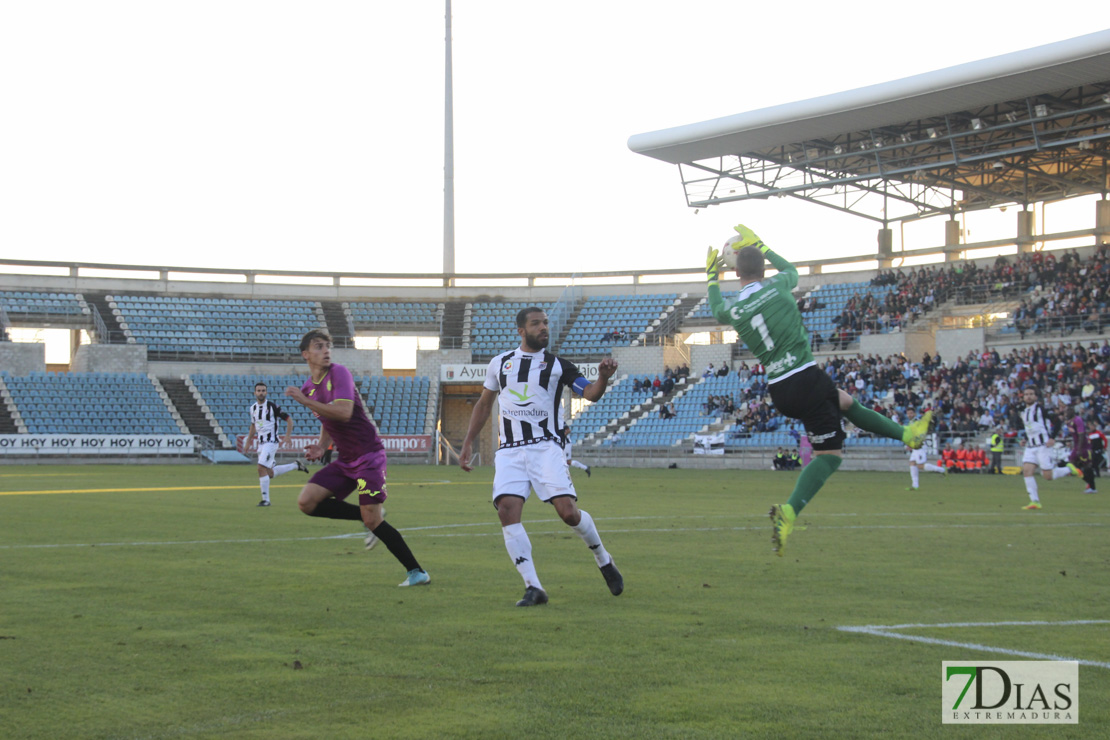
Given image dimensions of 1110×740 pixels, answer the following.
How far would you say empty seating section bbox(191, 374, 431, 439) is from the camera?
1874 inches

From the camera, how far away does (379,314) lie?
55.9 m

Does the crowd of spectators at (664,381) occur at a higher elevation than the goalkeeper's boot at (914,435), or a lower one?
higher

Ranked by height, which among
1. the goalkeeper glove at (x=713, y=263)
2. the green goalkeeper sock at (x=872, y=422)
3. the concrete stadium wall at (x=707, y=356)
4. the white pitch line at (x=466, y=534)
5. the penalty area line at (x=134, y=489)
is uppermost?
the concrete stadium wall at (x=707, y=356)

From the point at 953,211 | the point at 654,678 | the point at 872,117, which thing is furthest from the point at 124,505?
the point at 953,211

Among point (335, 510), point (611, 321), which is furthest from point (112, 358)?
point (335, 510)

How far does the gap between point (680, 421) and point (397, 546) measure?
38525 millimetres

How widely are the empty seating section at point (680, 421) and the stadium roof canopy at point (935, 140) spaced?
9.47 m

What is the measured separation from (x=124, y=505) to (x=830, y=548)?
477 inches

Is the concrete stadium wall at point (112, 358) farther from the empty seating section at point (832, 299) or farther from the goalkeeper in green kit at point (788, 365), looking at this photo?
the goalkeeper in green kit at point (788, 365)

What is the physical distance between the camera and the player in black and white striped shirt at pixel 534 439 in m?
7.63

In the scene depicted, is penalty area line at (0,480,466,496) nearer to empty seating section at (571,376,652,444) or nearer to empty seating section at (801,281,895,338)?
empty seating section at (571,376,652,444)

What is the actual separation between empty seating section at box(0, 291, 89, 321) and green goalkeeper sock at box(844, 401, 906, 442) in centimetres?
5001

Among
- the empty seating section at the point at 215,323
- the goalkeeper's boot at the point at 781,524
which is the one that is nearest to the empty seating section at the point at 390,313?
the empty seating section at the point at 215,323

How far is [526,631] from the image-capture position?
6.18 meters
